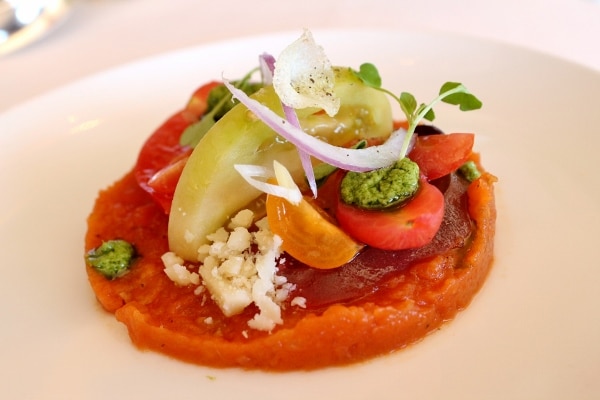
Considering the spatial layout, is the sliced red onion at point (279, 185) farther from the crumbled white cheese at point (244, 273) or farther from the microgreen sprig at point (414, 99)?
the microgreen sprig at point (414, 99)

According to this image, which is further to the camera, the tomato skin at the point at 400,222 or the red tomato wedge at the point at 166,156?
the red tomato wedge at the point at 166,156

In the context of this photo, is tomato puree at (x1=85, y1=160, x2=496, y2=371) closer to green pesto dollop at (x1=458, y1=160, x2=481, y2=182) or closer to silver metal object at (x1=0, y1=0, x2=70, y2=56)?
green pesto dollop at (x1=458, y1=160, x2=481, y2=182)

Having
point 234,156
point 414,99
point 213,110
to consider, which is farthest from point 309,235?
point 213,110

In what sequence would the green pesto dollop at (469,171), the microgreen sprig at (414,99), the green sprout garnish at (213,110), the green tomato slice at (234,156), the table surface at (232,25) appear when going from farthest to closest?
1. the table surface at (232,25)
2. the green sprout garnish at (213,110)
3. the green pesto dollop at (469,171)
4. the microgreen sprig at (414,99)
5. the green tomato slice at (234,156)

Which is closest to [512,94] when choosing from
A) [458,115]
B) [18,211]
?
[458,115]

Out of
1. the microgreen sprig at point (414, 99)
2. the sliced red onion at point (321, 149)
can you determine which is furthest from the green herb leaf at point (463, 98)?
the sliced red onion at point (321, 149)

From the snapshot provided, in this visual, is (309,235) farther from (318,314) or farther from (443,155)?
(443,155)
